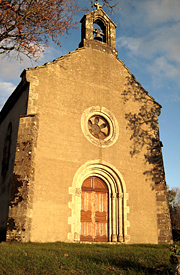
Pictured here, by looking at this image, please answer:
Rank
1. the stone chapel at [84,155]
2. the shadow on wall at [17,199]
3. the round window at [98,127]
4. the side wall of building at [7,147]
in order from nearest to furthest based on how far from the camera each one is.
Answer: the shadow on wall at [17,199]
the stone chapel at [84,155]
the side wall of building at [7,147]
the round window at [98,127]

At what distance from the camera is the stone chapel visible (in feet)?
35.7

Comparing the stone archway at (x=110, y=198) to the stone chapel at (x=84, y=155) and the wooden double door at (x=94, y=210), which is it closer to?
the stone chapel at (x=84, y=155)

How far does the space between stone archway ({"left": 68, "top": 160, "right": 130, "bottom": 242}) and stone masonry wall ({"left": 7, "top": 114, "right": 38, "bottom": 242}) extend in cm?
190

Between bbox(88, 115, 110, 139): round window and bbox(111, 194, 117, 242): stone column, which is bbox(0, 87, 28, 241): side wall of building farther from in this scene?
bbox(111, 194, 117, 242): stone column

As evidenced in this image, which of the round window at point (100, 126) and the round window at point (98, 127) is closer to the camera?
the round window at point (100, 126)

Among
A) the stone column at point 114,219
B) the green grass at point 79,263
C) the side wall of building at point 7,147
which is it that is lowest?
the green grass at point 79,263

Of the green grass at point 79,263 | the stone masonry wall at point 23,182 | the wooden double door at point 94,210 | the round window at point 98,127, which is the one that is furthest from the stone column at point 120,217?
the green grass at point 79,263

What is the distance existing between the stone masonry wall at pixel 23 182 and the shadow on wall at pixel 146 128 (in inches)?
206

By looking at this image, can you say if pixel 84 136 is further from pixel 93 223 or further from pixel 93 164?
pixel 93 223

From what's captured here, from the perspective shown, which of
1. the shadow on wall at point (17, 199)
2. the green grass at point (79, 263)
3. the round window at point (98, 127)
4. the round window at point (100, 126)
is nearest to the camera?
the green grass at point (79, 263)

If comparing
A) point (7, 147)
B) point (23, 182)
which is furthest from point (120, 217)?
point (7, 147)

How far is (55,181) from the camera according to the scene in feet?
37.4

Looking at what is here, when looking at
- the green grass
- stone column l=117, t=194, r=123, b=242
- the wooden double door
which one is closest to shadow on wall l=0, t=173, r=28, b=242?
the green grass

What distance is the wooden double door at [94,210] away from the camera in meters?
12.0
